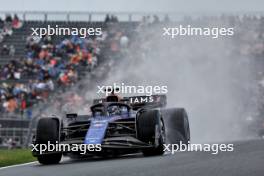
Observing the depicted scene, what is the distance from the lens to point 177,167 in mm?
11766

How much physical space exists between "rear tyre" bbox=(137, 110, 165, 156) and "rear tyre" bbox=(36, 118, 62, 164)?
1.48 meters

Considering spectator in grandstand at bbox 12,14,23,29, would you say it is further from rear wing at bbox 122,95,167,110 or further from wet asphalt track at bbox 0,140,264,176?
wet asphalt track at bbox 0,140,264,176

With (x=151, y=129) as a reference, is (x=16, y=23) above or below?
above

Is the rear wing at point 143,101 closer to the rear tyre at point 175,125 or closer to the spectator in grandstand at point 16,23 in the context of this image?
the rear tyre at point 175,125

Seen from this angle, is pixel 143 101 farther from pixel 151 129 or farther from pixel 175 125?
pixel 151 129

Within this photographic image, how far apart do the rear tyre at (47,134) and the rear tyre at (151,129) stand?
1.48m

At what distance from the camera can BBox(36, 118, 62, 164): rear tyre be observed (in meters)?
14.7

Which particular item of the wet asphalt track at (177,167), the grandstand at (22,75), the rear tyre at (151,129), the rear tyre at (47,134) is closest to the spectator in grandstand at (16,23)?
the grandstand at (22,75)

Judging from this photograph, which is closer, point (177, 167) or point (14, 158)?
point (177, 167)

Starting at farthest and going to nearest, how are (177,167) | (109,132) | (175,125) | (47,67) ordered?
(47,67) < (175,125) < (109,132) < (177,167)

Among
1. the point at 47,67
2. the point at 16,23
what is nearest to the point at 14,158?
the point at 47,67

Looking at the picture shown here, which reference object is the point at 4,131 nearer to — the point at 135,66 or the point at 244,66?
the point at 135,66

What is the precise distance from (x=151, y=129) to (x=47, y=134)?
1847 millimetres

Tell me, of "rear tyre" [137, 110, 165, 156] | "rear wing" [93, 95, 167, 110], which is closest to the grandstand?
"rear wing" [93, 95, 167, 110]
